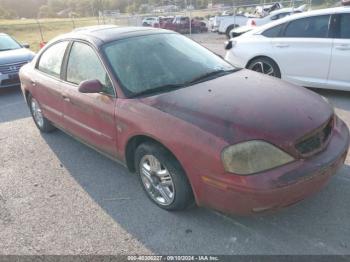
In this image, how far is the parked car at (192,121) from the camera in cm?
251

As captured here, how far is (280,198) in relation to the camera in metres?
2.46

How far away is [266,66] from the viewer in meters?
6.48

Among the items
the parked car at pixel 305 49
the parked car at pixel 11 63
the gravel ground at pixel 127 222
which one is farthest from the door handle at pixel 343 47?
the parked car at pixel 11 63

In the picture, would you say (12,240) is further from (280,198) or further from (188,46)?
(188,46)

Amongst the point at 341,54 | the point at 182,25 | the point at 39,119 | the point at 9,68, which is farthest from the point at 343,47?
the point at 182,25

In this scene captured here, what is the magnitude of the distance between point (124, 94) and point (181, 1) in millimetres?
33992

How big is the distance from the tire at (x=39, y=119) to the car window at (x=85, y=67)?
134 cm

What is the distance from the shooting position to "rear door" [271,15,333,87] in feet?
19.0

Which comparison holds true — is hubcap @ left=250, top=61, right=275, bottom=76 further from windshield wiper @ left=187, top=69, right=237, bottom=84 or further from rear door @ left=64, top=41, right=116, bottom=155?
rear door @ left=64, top=41, right=116, bottom=155

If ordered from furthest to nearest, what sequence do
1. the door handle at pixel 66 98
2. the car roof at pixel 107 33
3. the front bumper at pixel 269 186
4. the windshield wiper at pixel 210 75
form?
the door handle at pixel 66 98, the car roof at pixel 107 33, the windshield wiper at pixel 210 75, the front bumper at pixel 269 186

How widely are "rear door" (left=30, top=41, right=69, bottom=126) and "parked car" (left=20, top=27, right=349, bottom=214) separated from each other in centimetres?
3

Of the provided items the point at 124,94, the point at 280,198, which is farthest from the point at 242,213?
the point at 124,94

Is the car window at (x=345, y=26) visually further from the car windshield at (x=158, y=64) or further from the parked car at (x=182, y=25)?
the parked car at (x=182, y=25)

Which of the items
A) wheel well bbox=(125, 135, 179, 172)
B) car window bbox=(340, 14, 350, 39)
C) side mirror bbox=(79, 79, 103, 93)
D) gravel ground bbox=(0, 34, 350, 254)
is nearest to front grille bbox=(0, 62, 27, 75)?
gravel ground bbox=(0, 34, 350, 254)
